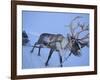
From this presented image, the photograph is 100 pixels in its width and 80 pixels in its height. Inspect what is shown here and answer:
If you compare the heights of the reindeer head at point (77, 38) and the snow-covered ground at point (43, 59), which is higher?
the reindeer head at point (77, 38)

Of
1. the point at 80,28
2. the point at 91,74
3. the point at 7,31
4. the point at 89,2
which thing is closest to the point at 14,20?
the point at 7,31

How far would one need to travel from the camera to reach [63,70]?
1684mm

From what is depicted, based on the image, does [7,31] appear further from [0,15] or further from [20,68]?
[20,68]

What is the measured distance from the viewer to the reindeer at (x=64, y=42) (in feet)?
5.39

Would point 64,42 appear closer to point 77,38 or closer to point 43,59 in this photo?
point 77,38

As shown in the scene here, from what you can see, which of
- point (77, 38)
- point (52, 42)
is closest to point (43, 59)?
point (52, 42)

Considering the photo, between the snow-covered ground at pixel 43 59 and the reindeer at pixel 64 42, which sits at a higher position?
the reindeer at pixel 64 42

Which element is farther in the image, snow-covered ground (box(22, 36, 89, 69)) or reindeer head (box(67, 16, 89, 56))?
reindeer head (box(67, 16, 89, 56))

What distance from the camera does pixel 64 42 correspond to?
66.6 inches

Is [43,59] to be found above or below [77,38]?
below

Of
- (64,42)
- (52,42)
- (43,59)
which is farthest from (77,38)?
(43,59)

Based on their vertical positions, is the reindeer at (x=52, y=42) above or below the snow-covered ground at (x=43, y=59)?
above

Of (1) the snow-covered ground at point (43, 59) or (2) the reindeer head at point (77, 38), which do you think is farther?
(2) the reindeer head at point (77, 38)

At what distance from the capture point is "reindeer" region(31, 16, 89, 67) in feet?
5.39
